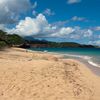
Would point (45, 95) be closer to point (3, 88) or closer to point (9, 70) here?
point (3, 88)

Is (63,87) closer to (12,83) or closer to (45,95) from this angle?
(45,95)

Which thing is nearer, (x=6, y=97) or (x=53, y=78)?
(x=6, y=97)

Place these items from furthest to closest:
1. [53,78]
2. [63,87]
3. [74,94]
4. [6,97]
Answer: [53,78]
[63,87]
[74,94]
[6,97]

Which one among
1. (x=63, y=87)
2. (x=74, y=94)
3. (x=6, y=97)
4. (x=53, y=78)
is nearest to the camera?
(x=6, y=97)

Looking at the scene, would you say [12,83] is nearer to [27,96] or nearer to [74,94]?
[27,96]

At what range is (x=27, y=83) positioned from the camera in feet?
41.3

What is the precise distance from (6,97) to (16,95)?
49cm

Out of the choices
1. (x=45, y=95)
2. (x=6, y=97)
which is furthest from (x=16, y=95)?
(x=45, y=95)

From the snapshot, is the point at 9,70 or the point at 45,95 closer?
the point at 45,95

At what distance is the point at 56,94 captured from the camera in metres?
11.4

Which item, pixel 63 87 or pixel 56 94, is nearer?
pixel 56 94

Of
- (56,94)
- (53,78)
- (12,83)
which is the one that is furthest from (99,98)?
(12,83)

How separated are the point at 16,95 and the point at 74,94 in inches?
113

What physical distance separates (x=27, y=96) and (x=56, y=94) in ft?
4.68
